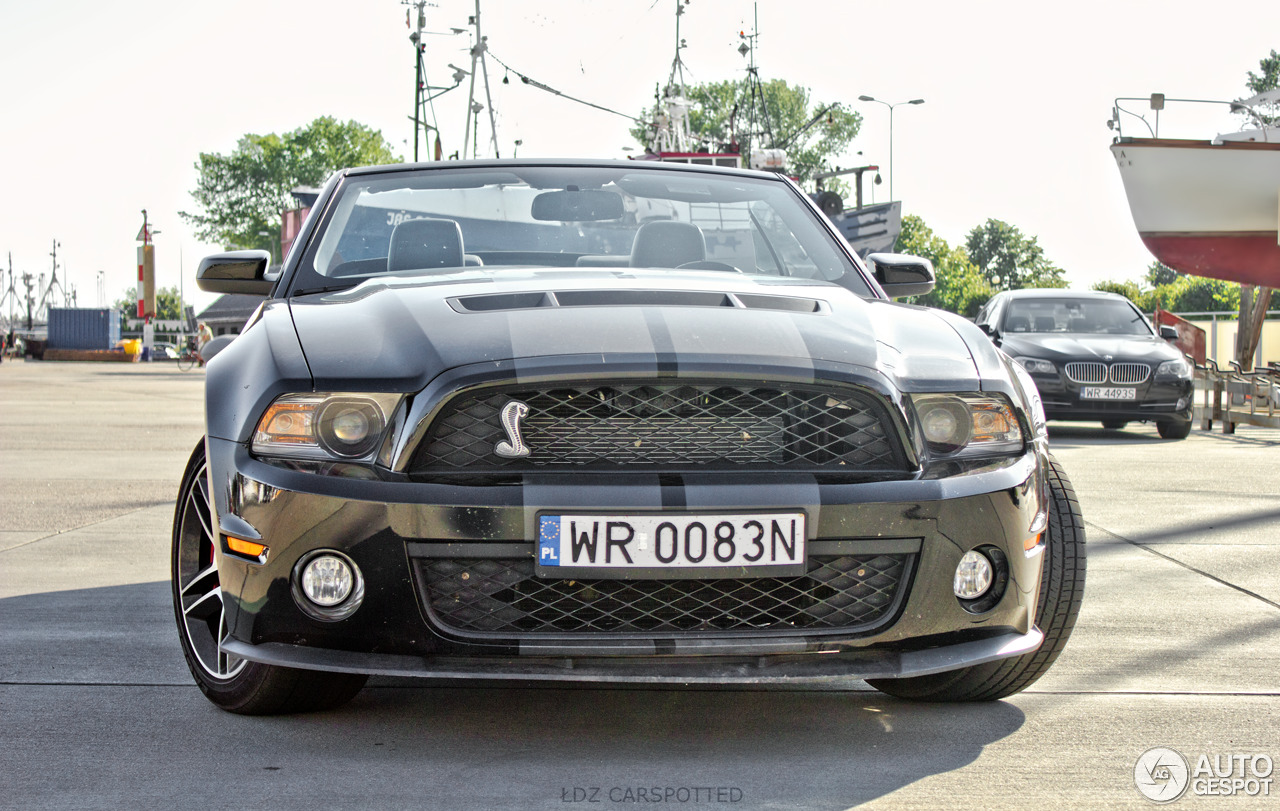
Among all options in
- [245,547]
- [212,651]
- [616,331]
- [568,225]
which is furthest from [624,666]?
[568,225]

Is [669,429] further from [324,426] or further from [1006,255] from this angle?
[1006,255]

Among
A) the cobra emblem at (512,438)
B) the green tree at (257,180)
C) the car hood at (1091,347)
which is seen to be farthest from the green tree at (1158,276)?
the cobra emblem at (512,438)

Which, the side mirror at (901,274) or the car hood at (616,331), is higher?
the side mirror at (901,274)

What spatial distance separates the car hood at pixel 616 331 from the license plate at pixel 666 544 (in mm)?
324

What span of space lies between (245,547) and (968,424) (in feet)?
4.93

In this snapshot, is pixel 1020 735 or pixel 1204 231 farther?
pixel 1204 231

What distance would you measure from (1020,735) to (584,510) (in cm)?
115

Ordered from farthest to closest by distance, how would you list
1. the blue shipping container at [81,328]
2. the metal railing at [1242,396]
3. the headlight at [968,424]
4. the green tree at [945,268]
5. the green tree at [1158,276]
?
the green tree at [1158,276], the green tree at [945,268], the blue shipping container at [81,328], the metal railing at [1242,396], the headlight at [968,424]

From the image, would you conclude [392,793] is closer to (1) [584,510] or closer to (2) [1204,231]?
(1) [584,510]

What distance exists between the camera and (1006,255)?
119 metres

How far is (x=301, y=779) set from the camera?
8.07 feet

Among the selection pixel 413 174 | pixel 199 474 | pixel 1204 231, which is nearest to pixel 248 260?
pixel 413 174

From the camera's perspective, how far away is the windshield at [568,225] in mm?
3709

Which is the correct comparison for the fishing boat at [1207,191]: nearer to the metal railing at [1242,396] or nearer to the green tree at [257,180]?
the metal railing at [1242,396]
